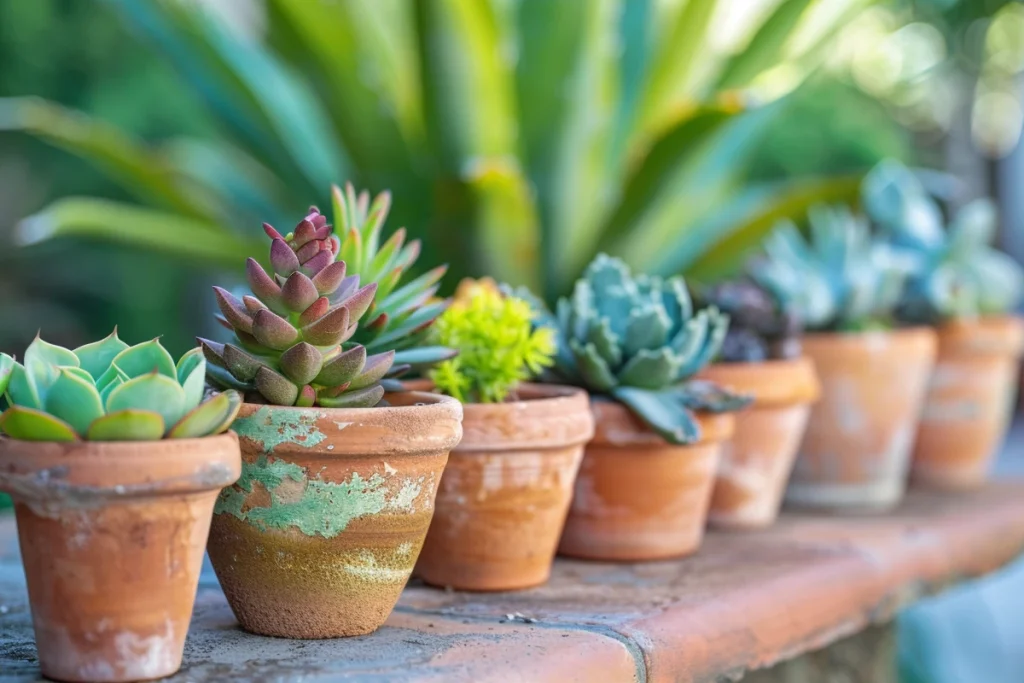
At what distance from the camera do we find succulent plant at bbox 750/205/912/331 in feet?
5.26

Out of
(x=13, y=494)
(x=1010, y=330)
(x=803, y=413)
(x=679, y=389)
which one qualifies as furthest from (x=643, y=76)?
(x=13, y=494)

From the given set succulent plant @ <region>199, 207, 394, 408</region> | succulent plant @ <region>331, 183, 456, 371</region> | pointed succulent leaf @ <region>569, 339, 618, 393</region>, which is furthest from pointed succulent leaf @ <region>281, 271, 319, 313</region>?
pointed succulent leaf @ <region>569, 339, 618, 393</region>

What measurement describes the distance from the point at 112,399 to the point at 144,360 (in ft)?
0.23

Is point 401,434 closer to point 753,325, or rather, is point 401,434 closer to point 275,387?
point 275,387

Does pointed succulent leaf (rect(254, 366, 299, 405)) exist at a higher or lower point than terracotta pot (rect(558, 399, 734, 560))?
higher

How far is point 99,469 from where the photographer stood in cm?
70

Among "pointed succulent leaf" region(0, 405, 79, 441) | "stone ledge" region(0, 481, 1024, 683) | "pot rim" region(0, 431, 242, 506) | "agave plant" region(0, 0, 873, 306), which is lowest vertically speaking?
"stone ledge" region(0, 481, 1024, 683)

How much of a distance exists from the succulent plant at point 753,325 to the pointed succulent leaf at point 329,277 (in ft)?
2.46

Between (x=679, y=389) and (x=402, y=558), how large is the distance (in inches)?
18.5

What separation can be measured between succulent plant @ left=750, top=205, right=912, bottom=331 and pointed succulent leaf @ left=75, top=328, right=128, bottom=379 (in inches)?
39.2

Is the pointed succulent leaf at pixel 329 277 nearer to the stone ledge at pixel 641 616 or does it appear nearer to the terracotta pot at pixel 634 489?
the stone ledge at pixel 641 616

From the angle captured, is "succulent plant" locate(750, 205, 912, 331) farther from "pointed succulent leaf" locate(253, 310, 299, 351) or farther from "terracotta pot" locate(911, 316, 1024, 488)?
"pointed succulent leaf" locate(253, 310, 299, 351)

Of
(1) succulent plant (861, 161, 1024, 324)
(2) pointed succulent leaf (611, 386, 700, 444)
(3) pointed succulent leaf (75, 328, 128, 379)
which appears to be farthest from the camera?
(1) succulent plant (861, 161, 1024, 324)

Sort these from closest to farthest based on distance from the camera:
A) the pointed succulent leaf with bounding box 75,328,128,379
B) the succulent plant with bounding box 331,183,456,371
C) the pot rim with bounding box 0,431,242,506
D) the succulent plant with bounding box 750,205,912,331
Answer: the pot rim with bounding box 0,431,242,506 → the pointed succulent leaf with bounding box 75,328,128,379 → the succulent plant with bounding box 331,183,456,371 → the succulent plant with bounding box 750,205,912,331
